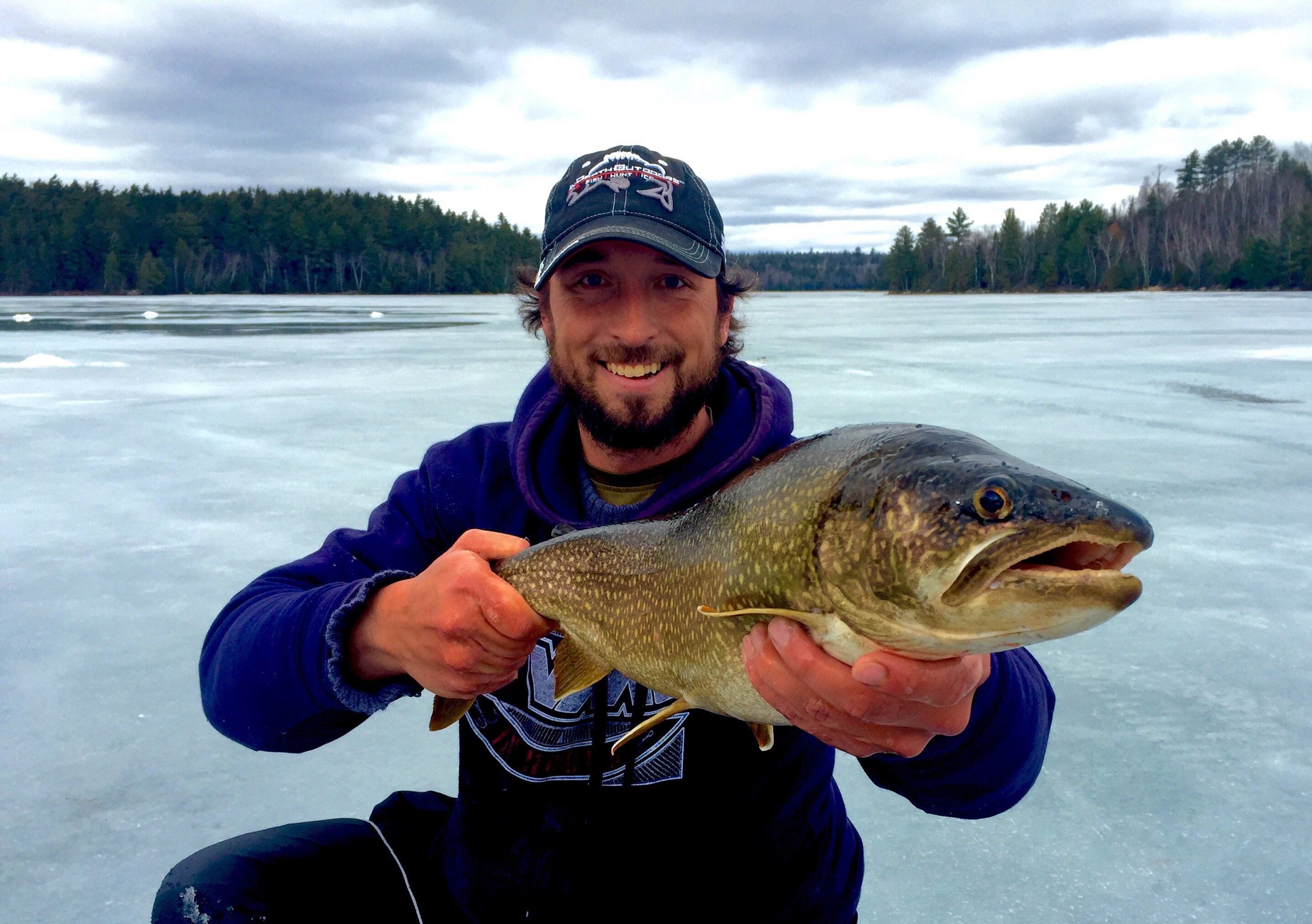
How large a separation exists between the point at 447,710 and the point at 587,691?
38cm

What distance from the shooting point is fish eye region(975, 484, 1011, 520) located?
1397 millimetres

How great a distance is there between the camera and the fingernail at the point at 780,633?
1.61 metres

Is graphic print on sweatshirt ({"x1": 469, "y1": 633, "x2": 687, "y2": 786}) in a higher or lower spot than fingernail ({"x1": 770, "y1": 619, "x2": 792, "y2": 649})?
lower

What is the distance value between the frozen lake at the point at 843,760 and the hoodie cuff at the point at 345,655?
3.07ft

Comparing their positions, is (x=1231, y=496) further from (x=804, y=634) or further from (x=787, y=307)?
(x=787, y=307)

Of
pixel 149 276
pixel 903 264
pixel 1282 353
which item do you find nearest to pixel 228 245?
pixel 149 276

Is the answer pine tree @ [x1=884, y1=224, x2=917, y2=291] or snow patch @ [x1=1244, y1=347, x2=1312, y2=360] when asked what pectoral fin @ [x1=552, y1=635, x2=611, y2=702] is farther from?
pine tree @ [x1=884, y1=224, x2=917, y2=291]

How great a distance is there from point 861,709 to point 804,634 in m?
0.15

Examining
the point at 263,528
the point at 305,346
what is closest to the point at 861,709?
the point at 263,528

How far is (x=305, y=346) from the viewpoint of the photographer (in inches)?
662

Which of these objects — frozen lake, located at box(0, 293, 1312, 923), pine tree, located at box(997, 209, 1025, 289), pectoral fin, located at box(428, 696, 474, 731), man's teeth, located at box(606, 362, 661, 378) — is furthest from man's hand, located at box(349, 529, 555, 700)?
pine tree, located at box(997, 209, 1025, 289)

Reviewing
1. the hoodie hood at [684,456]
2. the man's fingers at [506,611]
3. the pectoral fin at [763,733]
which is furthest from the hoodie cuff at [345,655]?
the pectoral fin at [763,733]

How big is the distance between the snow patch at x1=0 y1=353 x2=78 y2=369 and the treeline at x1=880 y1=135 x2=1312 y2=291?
7331 cm

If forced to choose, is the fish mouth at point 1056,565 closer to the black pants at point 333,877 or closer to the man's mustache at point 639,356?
the black pants at point 333,877
